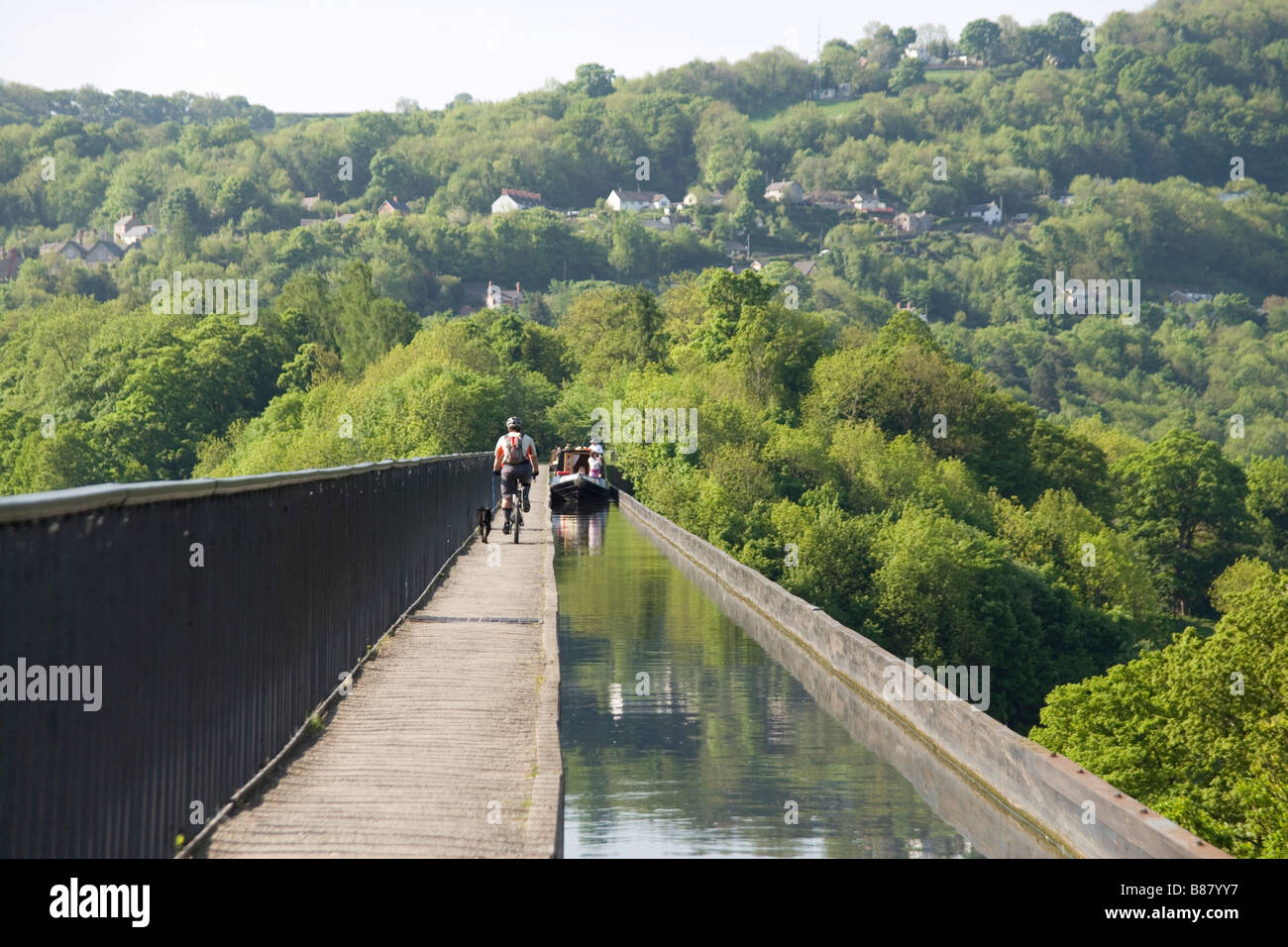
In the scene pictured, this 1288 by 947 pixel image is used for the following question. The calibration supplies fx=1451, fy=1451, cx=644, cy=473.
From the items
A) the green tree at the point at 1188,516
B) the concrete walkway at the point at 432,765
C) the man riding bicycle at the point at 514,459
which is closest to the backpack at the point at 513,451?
the man riding bicycle at the point at 514,459

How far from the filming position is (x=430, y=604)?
17.8 meters

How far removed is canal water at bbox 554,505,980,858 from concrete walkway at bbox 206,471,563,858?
68cm

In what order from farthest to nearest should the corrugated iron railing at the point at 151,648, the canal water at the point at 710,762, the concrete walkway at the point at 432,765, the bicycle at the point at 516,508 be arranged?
the bicycle at the point at 516,508 < the canal water at the point at 710,762 < the concrete walkway at the point at 432,765 < the corrugated iron railing at the point at 151,648

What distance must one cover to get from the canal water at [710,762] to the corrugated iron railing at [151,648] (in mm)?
2237

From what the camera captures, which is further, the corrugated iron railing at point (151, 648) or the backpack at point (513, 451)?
the backpack at point (513, 451)

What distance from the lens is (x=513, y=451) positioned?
23812 millimetres

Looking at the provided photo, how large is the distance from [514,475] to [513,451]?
76cm

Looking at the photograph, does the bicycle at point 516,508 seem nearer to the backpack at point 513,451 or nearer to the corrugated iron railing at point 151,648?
the backpack at point 513,451

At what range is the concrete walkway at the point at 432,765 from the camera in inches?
277

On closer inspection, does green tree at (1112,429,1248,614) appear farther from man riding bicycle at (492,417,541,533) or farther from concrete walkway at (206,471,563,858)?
concrete walkway at (206,471,563,858)

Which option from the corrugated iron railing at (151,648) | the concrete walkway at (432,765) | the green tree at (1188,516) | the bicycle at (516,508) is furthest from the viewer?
the green tree at (1188,516)
